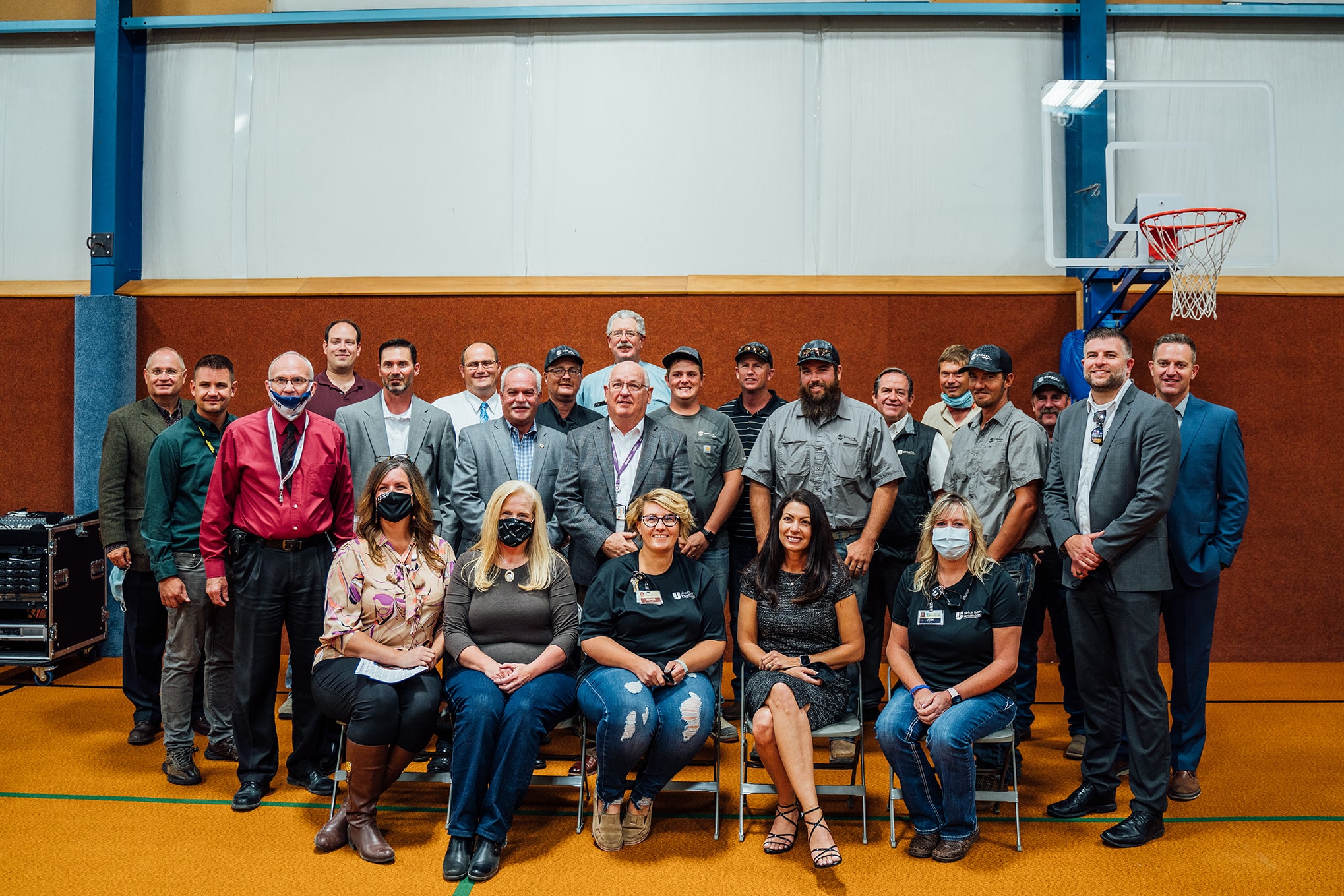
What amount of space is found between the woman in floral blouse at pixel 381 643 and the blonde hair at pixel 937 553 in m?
1.69

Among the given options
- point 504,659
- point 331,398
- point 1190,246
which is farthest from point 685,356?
point 1190,246

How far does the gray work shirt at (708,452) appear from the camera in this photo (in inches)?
157

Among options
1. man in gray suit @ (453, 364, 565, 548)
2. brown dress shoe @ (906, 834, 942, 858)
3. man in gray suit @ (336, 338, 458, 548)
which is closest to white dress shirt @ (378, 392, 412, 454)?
man in gray suit @ (336, 338, 458, 548)

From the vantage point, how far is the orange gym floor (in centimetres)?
283

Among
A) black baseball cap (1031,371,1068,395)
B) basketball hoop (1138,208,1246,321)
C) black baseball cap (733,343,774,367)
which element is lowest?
black baseball cap (1031,371,1068,395)

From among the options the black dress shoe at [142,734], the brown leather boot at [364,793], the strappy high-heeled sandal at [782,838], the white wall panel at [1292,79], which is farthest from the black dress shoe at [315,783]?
the white wall panel at [1292,79]

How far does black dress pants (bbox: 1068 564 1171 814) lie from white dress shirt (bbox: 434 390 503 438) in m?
2.71

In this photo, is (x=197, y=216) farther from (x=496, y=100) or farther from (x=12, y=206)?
(x=496, y=100)

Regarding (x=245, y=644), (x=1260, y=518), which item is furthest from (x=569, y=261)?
(x=1260, y=518)

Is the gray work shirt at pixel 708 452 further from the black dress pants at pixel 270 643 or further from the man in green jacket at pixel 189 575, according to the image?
the man in green jacket at pixel 189 575

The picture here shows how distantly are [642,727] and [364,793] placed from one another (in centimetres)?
95

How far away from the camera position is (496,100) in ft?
19.1

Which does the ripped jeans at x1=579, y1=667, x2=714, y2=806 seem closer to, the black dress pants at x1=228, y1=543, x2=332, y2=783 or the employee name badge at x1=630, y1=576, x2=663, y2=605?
the employee name badge at x1=630, y1=576, x2=663, y2=605

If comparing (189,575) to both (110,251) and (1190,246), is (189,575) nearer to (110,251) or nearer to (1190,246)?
(110,251)
